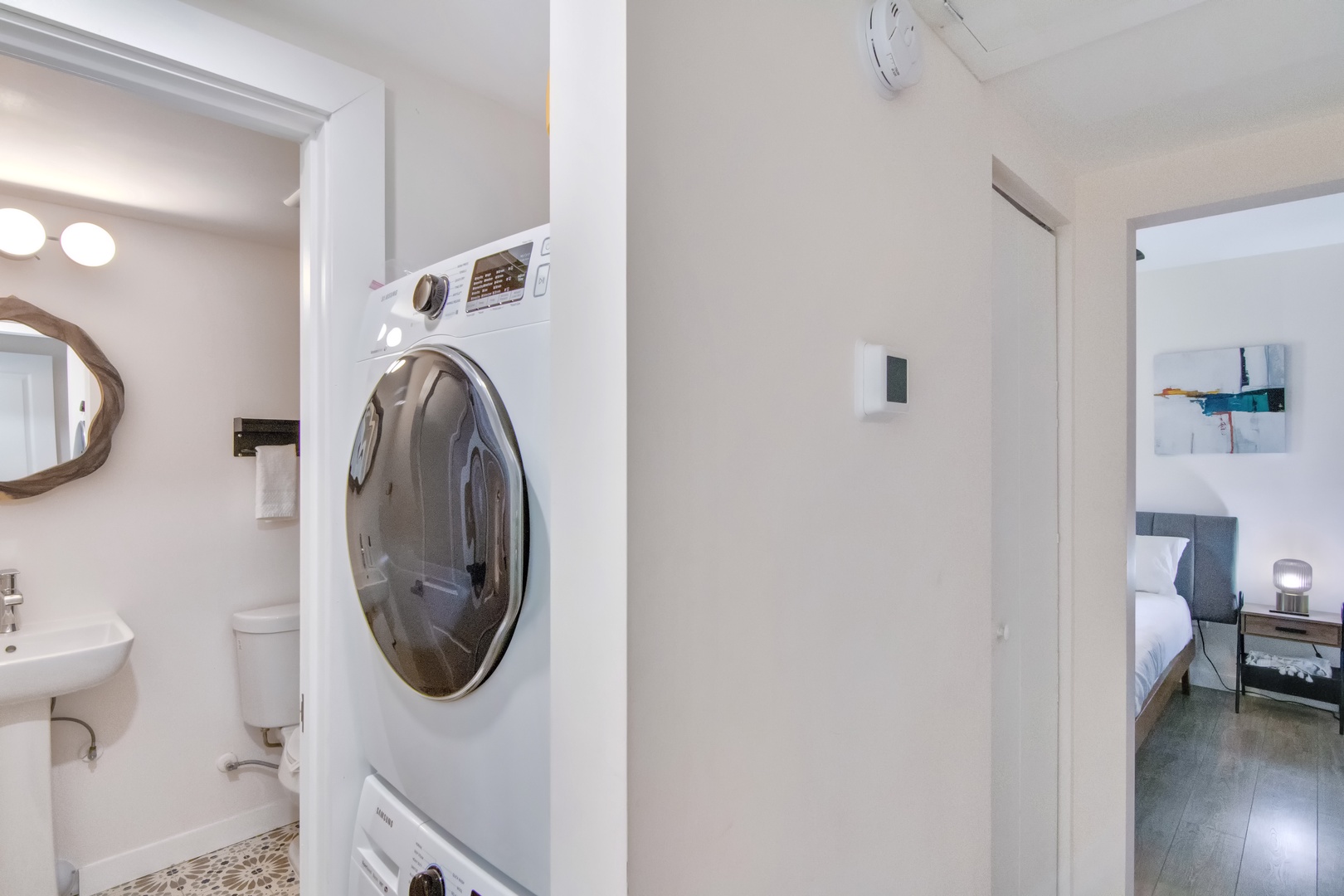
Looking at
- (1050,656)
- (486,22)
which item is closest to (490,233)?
(486,22)

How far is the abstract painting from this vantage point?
3.74 meters

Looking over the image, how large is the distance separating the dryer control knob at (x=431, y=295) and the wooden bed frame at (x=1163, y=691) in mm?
2749

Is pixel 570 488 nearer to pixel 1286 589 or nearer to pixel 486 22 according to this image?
pixel 486 22

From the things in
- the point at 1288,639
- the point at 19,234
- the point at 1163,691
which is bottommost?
the point at 1163,691

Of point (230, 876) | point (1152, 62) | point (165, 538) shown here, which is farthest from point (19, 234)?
point (1152, 62)

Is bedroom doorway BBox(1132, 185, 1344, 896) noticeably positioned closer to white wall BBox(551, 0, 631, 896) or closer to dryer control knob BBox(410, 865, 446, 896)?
dryer control knob BBox(410, 865, 446, 896)

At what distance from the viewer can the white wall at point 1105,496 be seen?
68.0 inches

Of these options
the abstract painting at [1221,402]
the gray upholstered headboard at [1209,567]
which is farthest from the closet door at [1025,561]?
the abstract painting at [1221,402]

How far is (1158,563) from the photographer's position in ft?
12.3

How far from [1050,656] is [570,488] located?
169 cm

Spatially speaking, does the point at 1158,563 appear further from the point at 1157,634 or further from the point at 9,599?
the point at 9,599

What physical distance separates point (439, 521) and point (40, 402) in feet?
7.21

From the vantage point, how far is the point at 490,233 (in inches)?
59.7

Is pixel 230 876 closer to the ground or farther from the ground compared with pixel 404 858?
closer to the ground
